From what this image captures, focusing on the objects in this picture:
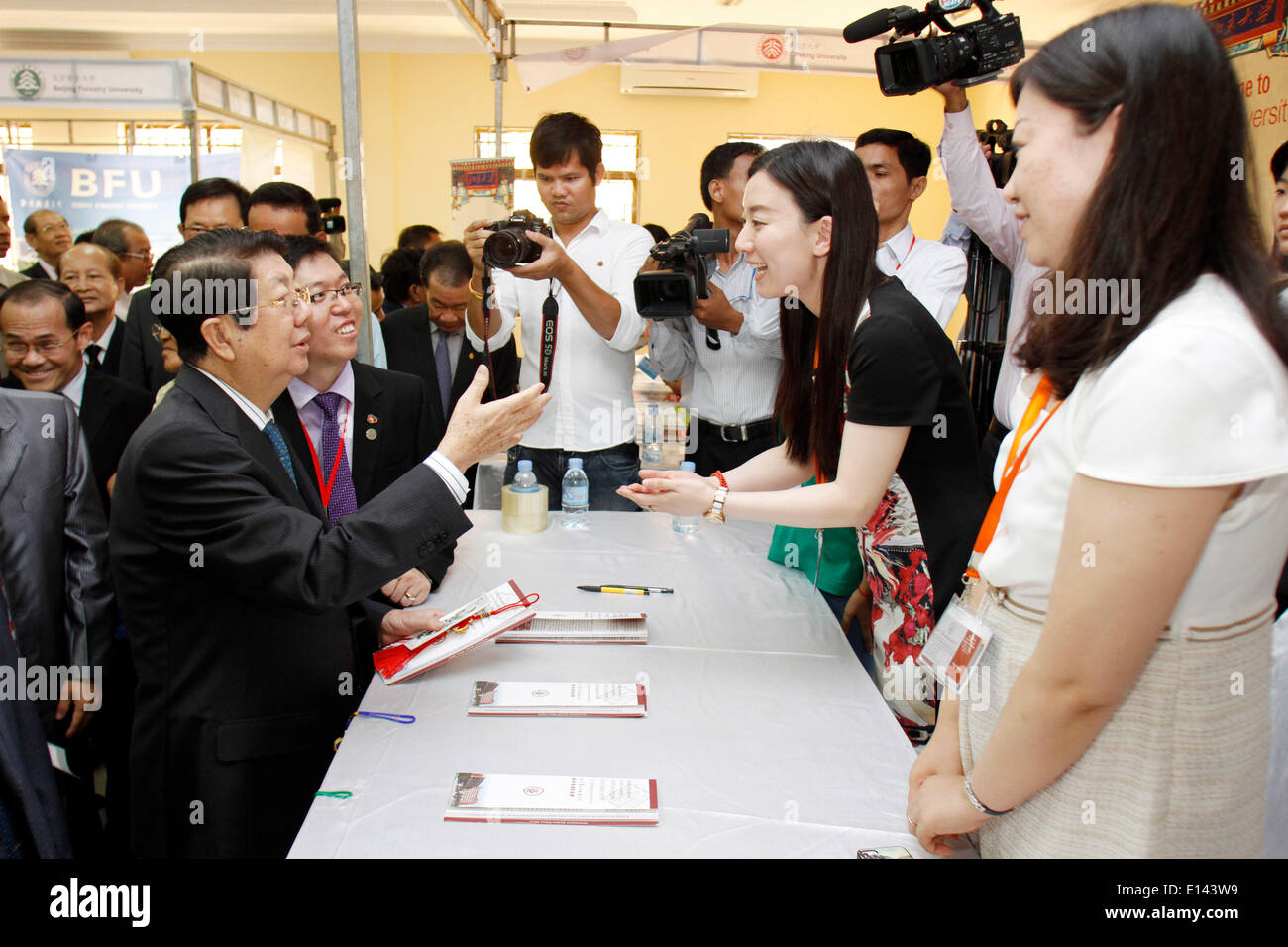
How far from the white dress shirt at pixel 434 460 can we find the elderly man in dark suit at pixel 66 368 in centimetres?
93

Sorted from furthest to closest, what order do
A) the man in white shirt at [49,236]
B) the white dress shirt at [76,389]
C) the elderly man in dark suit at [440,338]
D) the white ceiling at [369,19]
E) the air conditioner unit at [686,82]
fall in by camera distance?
the air conditioner unit at [686,82] < the white ceiling at [369,19] < the man in white shirt at [49,236] < the elderly man in dark suit at [440,338] < the white dress shirt at [76,389]

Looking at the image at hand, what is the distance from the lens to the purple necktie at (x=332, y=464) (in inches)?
78.3

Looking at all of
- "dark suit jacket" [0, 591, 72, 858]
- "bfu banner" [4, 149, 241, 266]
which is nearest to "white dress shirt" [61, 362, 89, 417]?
"dark suit jacket" [0, 591, 72, 858]

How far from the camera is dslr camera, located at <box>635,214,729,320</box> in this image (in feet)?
→ 8.04

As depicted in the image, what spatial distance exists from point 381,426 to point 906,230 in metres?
1.88

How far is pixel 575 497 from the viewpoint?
97.3 inches

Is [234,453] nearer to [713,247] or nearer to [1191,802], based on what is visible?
[1191,802]

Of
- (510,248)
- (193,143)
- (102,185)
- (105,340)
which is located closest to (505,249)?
(510,248)

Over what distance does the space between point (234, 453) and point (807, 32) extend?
16.7ft

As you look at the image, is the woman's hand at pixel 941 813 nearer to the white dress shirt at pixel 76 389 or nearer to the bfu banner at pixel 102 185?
the white dress shirt at pixel 76 389

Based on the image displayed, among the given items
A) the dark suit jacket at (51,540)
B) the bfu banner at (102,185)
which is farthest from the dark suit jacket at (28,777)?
the bfu banner at (102,185)

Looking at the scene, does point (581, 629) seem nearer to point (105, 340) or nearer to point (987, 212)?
point (987, 212)

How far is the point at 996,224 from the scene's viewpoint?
2926 mm

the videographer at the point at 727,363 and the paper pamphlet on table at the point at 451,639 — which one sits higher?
the videographer at the point at 727,363
